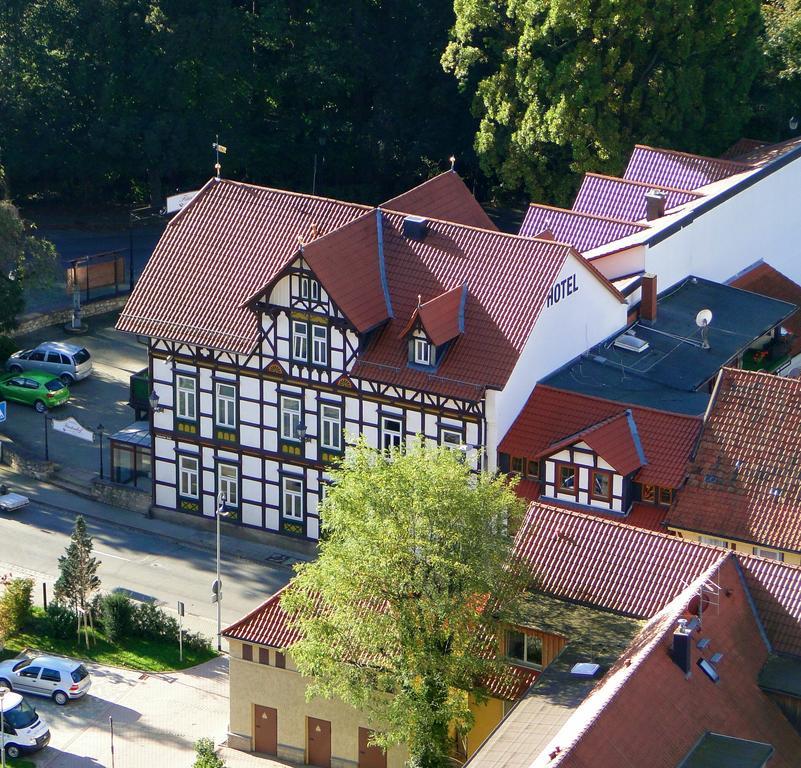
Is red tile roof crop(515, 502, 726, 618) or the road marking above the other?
red tile roof crop(515, 502, 726, 618)

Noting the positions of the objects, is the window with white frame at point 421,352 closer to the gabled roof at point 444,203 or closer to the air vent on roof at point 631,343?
the gabled roof at point 444,203

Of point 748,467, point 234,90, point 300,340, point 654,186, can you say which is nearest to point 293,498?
point 300,340

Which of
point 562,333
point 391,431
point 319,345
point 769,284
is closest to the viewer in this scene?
point 391,431

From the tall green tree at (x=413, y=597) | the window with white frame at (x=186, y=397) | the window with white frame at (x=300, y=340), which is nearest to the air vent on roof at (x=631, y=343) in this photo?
the window with white frame at (x=300, y=340)

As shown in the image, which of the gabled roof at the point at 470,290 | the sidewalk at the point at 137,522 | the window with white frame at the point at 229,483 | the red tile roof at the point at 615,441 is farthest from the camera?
the window with white frame at the point at 229,483

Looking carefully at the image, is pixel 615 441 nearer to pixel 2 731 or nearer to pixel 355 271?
pixel 355 271

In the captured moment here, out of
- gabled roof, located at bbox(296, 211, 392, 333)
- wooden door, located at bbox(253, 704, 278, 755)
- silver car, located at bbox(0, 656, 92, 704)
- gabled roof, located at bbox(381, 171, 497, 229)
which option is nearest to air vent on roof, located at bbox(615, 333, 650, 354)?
gabled roof, located at bbox(381, 171, 497, 229)

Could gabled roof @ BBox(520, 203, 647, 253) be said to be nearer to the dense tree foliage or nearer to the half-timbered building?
the half-timbered building
